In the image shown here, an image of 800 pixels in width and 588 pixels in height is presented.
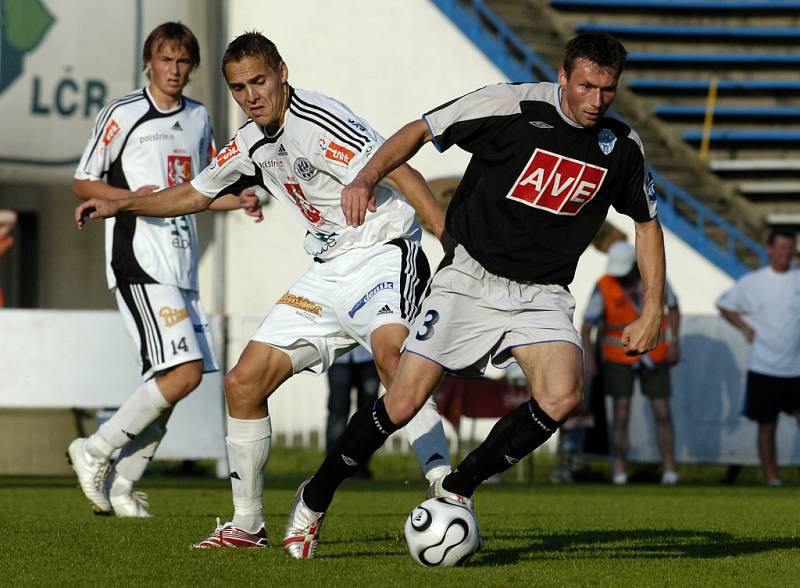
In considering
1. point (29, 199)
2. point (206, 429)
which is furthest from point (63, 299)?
point (206, 429)

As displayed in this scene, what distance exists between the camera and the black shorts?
14.3 metres

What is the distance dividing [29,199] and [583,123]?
13.6m

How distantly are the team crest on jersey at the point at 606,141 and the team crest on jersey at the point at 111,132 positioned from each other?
3548 mm

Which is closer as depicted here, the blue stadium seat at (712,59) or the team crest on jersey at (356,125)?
the team crest on jersey at (356,125)

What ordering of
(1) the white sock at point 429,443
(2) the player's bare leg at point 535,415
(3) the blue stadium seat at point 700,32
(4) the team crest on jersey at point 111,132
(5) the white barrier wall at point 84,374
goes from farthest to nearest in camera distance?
1. (3) the blue stadium seat at point 700,32
2. (5) the white barrier wall at point 84,374
3. (4) the team crest on jersey at point 111,132
4. (1) the white sock at point 429,443
5. (2) the player's bare leg at point 535,415

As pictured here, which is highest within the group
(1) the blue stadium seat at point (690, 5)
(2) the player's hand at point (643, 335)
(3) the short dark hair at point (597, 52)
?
(1) the blue stadium seat at point (690, 5)

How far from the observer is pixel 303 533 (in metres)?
6.09

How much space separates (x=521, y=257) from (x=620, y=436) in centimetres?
863

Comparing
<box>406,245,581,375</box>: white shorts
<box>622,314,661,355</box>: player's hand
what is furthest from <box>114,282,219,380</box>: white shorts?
<box>622,314,661,355</box>: player's hand

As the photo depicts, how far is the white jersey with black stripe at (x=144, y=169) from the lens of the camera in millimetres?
8578

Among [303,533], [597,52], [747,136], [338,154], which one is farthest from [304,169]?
[747,136]

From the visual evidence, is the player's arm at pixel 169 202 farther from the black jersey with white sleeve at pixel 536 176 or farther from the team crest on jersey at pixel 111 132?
the team crest on jersey at pixel 111 132

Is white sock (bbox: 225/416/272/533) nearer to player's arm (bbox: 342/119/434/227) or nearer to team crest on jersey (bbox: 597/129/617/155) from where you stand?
player's arm (bbox: 342/119/434/227)

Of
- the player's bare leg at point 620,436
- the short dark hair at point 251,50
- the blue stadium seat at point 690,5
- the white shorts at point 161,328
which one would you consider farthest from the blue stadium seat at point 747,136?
Result: the short dark hair at point 251,50
